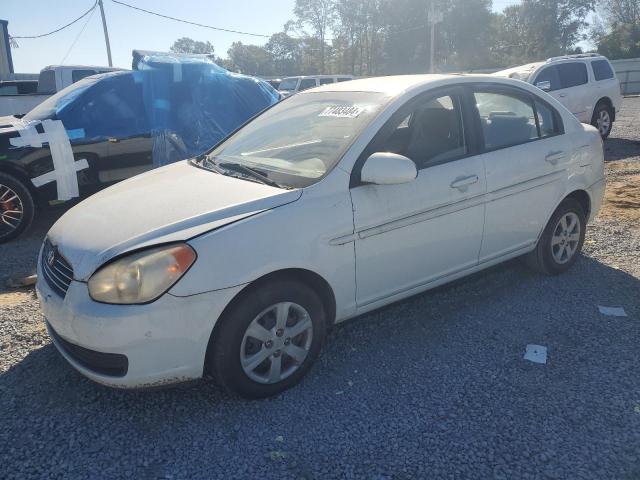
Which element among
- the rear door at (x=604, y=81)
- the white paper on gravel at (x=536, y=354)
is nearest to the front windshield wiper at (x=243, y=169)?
the white paper on gravel at (x=536, y=354)

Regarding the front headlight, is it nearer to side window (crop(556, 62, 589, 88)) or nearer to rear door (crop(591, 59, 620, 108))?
side window (crop(556, 62, 589, 88))

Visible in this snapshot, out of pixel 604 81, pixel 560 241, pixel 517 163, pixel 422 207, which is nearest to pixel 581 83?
pixel 604 81

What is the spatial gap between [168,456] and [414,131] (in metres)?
2.51

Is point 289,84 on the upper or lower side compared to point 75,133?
upper

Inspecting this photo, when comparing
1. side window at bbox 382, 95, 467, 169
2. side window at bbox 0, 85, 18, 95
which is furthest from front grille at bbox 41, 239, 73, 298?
side window at bbox 0, 85, 18, 95

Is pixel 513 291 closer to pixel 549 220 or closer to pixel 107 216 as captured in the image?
pixel 549 220

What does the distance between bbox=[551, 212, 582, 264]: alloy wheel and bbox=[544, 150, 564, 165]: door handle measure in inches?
20.2

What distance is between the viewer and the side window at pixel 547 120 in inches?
168

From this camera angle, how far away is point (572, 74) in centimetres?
1162

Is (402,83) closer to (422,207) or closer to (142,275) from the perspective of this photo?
(422,207)

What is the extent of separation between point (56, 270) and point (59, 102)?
175 inches

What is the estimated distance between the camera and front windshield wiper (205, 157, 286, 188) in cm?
311

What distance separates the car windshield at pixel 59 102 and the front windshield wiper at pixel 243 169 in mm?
3453

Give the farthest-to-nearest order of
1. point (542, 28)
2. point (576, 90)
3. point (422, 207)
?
point (542, 28), point (576, 90), point (422, 207)
